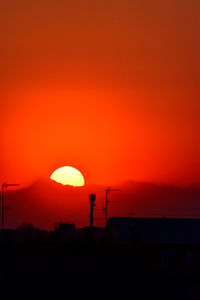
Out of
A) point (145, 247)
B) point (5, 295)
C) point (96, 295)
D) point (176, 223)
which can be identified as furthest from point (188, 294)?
point (176, 223)

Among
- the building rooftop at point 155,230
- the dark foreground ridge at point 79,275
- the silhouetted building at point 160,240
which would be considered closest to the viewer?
the dark foreground ridge at point 79,275

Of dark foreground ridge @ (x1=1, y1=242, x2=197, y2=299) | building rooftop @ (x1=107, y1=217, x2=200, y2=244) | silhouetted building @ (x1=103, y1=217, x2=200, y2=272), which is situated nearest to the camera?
dark foreground ridge @ (x1=1, y1=242, x2=197, y2=299)

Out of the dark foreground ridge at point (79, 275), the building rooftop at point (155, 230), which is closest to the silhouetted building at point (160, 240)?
the building rooftop at point (155, 230)

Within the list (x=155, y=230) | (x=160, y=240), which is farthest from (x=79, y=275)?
(x=155, y=230)

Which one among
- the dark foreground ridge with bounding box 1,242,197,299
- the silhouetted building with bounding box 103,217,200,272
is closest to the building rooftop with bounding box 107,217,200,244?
the silhouetted building with bounding box 103,217,200,272

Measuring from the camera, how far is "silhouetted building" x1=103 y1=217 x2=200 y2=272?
363ft

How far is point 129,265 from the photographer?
2406 inches

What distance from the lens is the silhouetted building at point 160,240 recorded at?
110625 millimetres

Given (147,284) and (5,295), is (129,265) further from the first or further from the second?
(5,295)

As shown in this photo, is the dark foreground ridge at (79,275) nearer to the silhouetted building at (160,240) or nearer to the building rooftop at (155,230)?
the silhouetted building at (160,240)

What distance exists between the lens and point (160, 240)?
113688mm

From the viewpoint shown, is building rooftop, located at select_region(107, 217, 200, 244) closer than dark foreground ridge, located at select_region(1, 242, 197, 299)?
No

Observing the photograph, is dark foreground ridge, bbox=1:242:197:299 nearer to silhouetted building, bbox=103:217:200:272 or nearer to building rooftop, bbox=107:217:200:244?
silhouetted building, bbox=103:217:200:272

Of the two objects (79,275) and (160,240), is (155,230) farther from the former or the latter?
(79,275)
